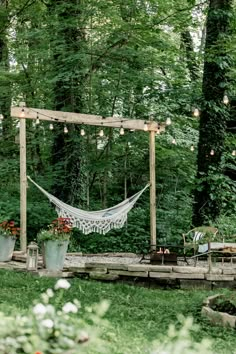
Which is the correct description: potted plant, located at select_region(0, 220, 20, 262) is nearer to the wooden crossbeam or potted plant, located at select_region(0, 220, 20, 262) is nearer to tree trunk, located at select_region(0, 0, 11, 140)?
the wooden crossbeam

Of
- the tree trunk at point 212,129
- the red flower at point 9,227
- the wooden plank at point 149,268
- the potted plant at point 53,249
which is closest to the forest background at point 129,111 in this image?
the tree trunk at point 212,129

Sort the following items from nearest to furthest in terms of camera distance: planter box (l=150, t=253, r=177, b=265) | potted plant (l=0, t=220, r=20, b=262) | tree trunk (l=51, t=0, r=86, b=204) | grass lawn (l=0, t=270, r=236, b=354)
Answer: grass lawn (l=0, t=270, r=236, b=354)
planter box (l=150, t=253, r=177, b=265)
potted plant (l=0, t=220, r=20, b=262)
tree trunk (l=51, t=0, r=86, b=204)

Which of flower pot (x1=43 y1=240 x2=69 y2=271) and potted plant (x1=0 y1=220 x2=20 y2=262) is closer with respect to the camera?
flower pot (x1=43 y1=240 x2=69 y2=271)

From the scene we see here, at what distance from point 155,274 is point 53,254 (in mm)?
1249

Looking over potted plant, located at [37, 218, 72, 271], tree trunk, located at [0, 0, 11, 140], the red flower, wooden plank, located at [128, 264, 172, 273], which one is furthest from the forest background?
wooden plank, located at [128, 264, 172, 273]

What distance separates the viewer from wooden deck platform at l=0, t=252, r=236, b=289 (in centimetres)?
568

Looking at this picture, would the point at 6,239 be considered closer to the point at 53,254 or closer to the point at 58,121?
the point at 53,254

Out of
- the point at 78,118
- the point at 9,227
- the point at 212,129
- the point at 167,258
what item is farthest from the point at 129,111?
the point at 167,258

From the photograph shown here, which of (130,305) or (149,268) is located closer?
(130,305)

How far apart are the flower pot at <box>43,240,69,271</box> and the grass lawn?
349 mm

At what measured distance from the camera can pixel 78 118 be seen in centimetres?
700

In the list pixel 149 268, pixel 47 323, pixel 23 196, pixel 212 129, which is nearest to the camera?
pixel 47 323

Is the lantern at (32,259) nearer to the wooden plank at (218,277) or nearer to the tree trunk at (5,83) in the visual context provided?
the wooden plank at (218,277)

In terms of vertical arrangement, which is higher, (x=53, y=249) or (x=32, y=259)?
(x=53, y=249)
